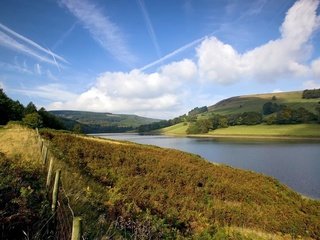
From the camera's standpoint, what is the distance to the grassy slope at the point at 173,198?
9.91m

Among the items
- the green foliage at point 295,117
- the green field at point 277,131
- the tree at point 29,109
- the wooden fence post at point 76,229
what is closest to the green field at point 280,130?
the green field at point 277,131

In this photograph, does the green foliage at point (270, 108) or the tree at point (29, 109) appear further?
the green foliage at point (270, 108)

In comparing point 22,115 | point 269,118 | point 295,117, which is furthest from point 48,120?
point 295,117

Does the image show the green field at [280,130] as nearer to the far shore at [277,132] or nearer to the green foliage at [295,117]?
the far shore at [277,132]

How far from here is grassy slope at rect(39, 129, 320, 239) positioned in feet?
32.5

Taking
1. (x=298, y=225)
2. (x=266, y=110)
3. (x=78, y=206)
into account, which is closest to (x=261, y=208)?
(x=298, y=225)

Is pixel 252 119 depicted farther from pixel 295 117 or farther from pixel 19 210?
pixel 19 210

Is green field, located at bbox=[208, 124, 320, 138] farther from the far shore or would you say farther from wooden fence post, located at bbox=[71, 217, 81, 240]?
wooden fence post, located at bbox=[71, 217, 81, 240]

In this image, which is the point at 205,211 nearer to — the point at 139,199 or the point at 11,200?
the point at 139,199

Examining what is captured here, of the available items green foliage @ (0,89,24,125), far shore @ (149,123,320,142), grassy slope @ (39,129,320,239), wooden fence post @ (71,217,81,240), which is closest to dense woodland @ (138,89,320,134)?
far shore @ (149,123,320,142)

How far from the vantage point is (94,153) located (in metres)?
22.7

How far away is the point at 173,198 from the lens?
1549 centimetres

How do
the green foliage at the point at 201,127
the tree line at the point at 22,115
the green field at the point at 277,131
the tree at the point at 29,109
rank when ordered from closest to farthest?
1. the tree line at the point at 22,115
2. the tree at the point at 29,109
3. the green field at the point at 277,131
4. the green foliage at the point at 201,127

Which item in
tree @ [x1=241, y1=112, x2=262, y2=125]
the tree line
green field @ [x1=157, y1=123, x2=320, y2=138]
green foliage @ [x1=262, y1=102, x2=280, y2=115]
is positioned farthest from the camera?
green foliage @ [x1=262, y1=102, x2=280, y2=115]
